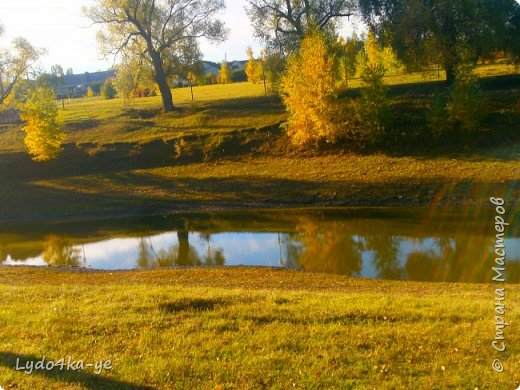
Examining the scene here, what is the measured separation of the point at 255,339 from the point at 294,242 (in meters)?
13.8

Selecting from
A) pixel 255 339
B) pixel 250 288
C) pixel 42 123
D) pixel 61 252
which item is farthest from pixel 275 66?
pixel 255 339

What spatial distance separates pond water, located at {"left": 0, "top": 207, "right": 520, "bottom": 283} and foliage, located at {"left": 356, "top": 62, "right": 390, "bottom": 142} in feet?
26.2

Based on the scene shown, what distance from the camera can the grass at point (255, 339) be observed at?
6113mm

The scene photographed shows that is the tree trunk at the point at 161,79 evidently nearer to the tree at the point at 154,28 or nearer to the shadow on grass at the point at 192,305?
the tree at the point at 154,28

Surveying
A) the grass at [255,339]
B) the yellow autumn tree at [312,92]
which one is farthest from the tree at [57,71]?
the grass at [255,339]

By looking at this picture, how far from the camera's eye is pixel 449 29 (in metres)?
35.2

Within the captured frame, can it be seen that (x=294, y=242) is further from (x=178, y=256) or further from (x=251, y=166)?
(x=251, y=166)

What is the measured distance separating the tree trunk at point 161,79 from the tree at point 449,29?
18.2 m

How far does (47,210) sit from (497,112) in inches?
1089

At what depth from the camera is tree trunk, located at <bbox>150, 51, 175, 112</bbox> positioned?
135ft

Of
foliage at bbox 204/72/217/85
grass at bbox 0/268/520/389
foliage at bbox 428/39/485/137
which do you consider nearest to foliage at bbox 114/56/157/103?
foliage at bbox 428/39/485/137

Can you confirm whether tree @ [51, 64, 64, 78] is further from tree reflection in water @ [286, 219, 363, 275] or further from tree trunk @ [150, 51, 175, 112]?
tree reflection in water @ [286, 219, 363, 275]

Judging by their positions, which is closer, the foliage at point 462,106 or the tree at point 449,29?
the foliage at point 462,106

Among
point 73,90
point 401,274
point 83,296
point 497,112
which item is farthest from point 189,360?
point 73,90
